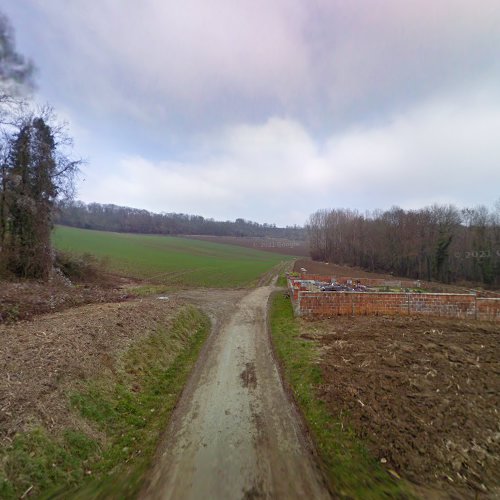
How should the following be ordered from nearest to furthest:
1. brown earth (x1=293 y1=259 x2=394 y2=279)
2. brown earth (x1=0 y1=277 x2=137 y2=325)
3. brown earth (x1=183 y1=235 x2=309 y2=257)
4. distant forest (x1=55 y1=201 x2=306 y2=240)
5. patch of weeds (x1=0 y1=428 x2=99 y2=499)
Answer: patch of weeds (x1=0 y1=428 x2=99 y2=499) → brown earth (x1=0 y1=277 x2=137 y2=325) → brown earth (x1=293 y1=259 x2=394 y2=279) → brown earth (x1=183 y1=235 x2=309 y2=257) → distant forest (x1=55 y1=201 x2=306 y2=240)

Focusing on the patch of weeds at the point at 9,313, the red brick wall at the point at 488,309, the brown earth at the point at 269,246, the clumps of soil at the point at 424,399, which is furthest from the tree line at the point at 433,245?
the patch of weeds at the point at 9,313

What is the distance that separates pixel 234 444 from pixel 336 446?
65.3 inches

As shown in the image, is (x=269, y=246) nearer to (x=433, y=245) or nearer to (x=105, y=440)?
(x=433, y=245)

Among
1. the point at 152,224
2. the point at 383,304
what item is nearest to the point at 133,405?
the point at 383,304

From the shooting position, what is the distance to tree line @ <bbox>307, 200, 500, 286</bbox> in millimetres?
46188

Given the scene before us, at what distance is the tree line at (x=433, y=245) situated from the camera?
4619 cm

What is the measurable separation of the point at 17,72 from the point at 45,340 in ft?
47.1

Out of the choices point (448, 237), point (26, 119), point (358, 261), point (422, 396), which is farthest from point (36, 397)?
point (358, 261)

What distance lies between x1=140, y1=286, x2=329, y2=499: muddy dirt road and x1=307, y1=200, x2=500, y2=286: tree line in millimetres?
53408

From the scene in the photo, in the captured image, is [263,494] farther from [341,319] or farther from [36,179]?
[36,179]

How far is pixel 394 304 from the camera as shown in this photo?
13586 millimetres

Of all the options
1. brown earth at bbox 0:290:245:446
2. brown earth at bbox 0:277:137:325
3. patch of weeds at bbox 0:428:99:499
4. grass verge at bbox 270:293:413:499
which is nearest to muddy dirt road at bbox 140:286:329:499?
grass verge at bbox 270:293:413:499

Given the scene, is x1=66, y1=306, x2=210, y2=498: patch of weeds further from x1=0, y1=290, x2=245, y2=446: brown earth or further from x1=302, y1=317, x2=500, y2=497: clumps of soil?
x1=302, y1=317, x2=500, y2=497: clumps of soil

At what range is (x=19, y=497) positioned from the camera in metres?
3.32
